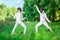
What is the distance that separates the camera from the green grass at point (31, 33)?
4.29 metres

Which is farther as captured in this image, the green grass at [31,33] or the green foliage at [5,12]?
the green foliage at [5,12]

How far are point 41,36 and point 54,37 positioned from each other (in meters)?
0.25

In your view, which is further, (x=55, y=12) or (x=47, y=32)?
(x=55, y=12)

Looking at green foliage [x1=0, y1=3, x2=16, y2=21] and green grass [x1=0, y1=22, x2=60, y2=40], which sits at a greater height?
green foliage [x1=0, y1=3, x2=16, y2=21]

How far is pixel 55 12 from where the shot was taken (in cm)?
463

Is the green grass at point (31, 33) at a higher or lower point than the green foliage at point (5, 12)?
lower

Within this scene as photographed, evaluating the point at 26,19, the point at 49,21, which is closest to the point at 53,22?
the point at 49,21

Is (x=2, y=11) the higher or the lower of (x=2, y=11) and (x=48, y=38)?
the higher

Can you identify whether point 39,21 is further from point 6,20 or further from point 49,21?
point 6,20

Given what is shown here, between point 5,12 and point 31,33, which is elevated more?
point 5,12

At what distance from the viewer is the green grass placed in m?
4.29

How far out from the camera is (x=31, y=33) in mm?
4352

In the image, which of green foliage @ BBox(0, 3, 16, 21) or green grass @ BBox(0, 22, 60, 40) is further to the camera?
green foliage @ BBox(0, 3, 16, 21)

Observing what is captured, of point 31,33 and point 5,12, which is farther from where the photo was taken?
point 5,12
